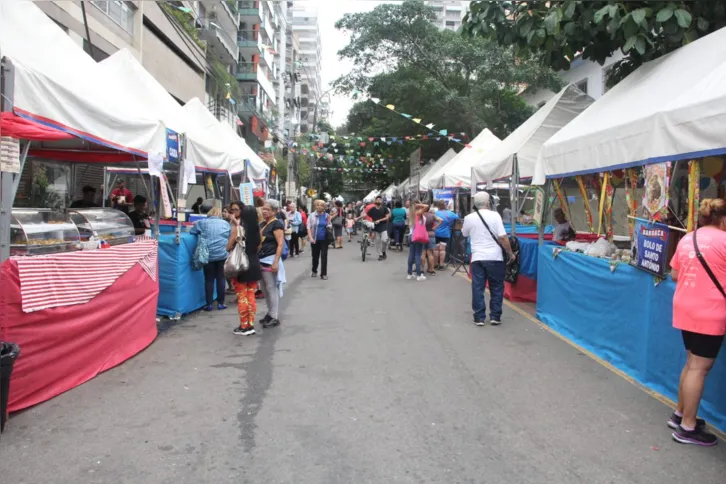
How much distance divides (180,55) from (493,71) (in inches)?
528

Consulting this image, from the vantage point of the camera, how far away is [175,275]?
8102 millimetres

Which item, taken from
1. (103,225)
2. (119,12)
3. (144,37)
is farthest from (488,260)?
(144,37)

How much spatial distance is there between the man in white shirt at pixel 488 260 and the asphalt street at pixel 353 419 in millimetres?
726

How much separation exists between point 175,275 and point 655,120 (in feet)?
20.2

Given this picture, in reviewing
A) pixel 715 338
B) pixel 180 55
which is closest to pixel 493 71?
pixel 180 55

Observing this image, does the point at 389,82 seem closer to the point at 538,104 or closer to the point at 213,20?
the point at 538,104

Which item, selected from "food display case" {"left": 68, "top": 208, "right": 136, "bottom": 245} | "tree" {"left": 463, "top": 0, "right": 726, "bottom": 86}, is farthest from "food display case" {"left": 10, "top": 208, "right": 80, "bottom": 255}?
"tree" {"left": 463, "top": 0, "right": 726, "bottom": 86}

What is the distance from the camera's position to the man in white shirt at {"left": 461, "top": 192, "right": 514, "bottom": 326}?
315 inches

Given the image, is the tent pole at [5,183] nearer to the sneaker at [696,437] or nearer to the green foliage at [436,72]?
the sneaker at [696,437]

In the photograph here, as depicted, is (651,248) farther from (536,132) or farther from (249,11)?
(249,11)

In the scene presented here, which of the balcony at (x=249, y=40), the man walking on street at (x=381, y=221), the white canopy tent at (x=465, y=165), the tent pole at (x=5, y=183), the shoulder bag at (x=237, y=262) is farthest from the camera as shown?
the balcony at (x=249, y=40)

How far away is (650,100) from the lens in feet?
20.7

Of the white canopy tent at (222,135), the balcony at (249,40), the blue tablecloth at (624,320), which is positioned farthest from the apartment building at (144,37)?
the balcony at (249,40)

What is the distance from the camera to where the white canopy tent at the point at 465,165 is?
17.9 m
